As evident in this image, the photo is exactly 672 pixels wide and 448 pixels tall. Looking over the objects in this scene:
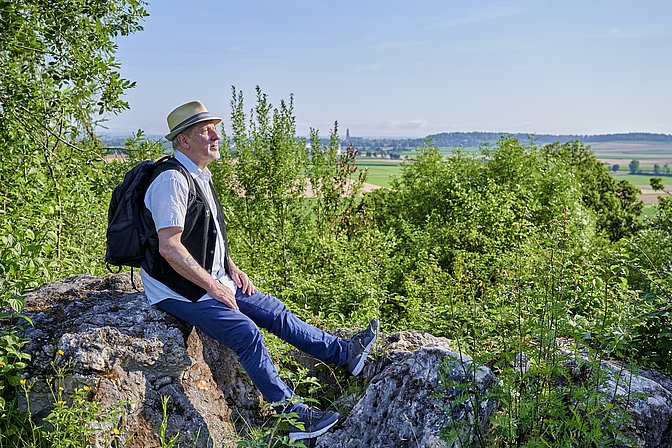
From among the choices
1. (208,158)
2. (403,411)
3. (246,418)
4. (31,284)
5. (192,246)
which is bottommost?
(246,418)

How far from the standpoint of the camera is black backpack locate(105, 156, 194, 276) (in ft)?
13.3

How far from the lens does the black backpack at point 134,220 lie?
4.05 meters

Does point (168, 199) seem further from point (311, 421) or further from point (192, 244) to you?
point (311, 421)

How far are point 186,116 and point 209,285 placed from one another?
3.85ft

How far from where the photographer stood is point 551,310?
3201 mm

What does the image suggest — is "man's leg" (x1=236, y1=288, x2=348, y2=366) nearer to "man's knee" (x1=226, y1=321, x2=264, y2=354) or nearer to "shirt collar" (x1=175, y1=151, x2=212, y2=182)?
"man's knee" (x1=226, y1=321, x2=264, y2=354)

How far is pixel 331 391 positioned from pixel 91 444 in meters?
1.63

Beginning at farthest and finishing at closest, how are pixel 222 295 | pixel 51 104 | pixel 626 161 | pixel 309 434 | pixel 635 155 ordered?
pixel 635 155 → pixel 626 161 → pixel 51 104 → pixel 222 295 → pixel 309 434

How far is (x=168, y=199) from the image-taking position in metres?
3.91

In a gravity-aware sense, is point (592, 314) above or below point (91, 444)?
above

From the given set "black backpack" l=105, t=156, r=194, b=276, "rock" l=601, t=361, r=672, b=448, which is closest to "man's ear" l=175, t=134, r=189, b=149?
"black backpack" l=105, t=156, r=194, b=276

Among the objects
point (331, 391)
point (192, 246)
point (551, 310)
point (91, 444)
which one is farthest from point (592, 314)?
point (91, 444)

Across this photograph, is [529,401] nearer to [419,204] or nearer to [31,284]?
[31,284]

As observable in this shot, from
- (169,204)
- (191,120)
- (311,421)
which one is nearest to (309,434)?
(311,421)
